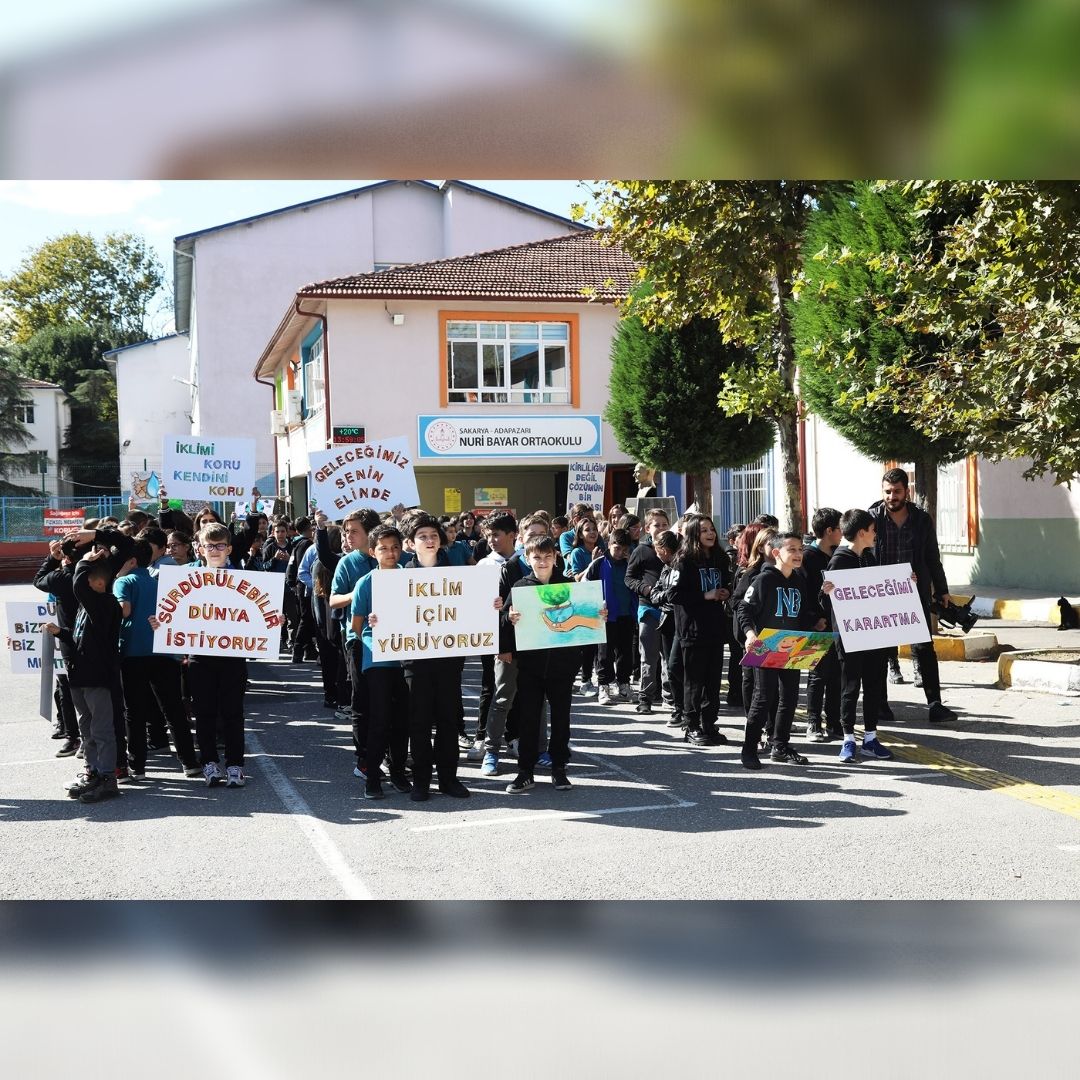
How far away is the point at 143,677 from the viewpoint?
8.66m

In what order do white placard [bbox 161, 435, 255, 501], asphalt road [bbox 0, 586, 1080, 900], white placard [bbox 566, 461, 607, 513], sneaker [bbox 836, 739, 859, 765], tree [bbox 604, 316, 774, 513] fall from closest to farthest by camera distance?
asphalt road [bbox 0, 586, 1080, 900], sneaker [bbox 836, 739, 859, 765], white placard [bbox 161, 435, 255, 501], white placard [bbox 566, 461, 607, 513], tree [bbox 604, 316, 774, 513]

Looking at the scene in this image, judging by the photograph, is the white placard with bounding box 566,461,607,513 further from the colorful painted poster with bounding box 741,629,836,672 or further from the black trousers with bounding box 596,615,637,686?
the colorful painted poster with bounding box 741,629,836,672

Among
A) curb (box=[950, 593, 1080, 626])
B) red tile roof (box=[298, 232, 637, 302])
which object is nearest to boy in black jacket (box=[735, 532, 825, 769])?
curb (box=[950, 593, 1080, 626])

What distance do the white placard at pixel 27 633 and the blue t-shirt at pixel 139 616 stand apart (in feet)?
4.15

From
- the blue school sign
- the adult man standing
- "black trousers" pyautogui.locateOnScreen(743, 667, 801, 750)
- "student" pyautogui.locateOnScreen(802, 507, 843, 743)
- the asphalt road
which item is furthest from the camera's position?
the blue school sign

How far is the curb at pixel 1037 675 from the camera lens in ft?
36.1

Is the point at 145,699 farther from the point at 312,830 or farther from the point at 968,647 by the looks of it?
the point at 968,647

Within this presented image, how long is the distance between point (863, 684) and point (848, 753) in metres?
0.55

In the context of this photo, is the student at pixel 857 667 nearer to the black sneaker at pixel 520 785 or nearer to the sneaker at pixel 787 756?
the sneaker at pixel 787 756

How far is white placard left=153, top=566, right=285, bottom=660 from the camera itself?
8.12m

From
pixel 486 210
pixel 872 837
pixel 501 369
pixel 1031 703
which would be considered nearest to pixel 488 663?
pixel 872 837
